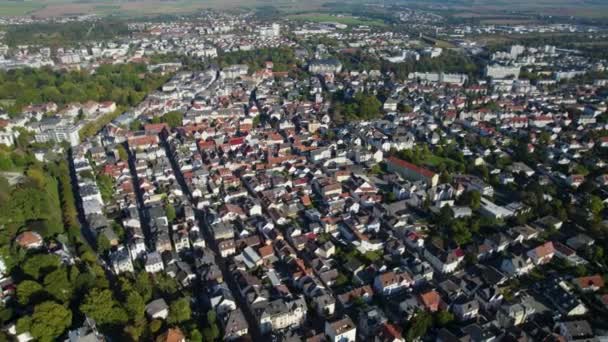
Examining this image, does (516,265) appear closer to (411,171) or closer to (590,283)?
(590,283)

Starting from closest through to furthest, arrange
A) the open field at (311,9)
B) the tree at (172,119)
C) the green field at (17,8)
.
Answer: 1. the tree at (172,119)
2. the green field at (17,8)
3. the open field at (311,9)

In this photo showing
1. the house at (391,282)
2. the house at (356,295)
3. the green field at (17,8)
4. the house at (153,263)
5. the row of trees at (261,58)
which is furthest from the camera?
the green field at (17,8)

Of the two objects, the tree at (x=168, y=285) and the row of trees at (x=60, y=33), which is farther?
the row of trees at (x=60, y=33)

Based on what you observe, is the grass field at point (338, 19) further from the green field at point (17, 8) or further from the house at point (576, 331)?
the house at point (576, 331)

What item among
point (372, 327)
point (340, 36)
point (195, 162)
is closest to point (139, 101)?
point (195, 162)

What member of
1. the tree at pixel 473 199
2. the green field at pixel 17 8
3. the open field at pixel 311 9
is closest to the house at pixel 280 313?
the tree at pixel 473 199

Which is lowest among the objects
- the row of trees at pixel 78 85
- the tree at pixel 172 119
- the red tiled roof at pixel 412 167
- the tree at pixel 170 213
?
the tree at pixel 170 213

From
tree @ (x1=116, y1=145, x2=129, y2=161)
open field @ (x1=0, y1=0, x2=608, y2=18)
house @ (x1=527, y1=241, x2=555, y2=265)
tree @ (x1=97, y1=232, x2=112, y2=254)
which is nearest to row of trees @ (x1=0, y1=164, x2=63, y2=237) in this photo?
tree @ (x1=97, y1=232, x2=112, y2=254)
